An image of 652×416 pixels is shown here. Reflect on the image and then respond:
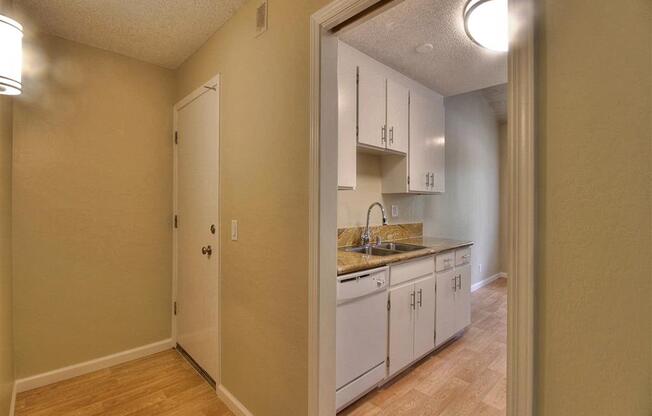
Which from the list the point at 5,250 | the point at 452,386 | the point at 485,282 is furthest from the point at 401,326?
the point at 485,282

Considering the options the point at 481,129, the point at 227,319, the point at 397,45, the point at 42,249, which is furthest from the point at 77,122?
the point at 481,129

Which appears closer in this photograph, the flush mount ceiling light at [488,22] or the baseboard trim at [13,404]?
the flush mount ceiling light at [488,22]

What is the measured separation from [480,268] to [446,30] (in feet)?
12.1

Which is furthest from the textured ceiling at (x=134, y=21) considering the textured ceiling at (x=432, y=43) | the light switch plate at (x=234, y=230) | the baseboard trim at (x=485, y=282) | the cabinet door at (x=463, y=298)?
the baseboard trim at (x=485, y=282)

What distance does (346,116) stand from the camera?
223cm

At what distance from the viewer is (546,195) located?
0.75 metres

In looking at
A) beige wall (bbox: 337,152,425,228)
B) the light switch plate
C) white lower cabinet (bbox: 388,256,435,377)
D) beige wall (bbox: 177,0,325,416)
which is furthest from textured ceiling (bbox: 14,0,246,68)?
white lower cabinet (bbox: 388,256,435,377)

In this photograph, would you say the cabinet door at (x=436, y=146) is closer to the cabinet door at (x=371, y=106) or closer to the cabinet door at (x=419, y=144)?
the cabinet door at (x=419, y=144)

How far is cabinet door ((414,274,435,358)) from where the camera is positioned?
2342 millimetres

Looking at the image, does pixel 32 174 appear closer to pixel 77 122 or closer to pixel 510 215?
pixel 77 122

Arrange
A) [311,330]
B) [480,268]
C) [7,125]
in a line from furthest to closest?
[480,268] < [7,125] < [311,330]

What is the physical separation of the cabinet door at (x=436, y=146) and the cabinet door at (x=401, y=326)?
1.35 meters

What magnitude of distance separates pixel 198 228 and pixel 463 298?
250cm

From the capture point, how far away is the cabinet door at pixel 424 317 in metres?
2.34
